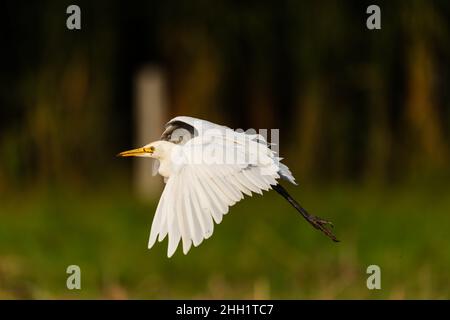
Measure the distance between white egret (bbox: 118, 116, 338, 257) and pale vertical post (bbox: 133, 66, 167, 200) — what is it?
2739mm

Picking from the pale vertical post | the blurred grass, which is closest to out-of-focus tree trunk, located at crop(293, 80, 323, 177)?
the blurred grass

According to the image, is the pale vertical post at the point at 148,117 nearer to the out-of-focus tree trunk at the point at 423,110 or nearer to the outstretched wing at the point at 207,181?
the out-of-focus tree trunk at the point at 423,110

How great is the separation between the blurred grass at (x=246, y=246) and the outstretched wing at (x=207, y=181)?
176 centimetres

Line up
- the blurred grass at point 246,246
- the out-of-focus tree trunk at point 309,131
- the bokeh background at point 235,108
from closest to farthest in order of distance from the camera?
the blurred grass at point 246,246 < the bokeh background at point 235,108 < the out-of-focus tree trunk at point 309,131

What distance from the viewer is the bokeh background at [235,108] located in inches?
154

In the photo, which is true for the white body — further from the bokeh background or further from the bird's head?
the bokeh background

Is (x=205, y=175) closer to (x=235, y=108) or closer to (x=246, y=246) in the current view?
(x=246, y=246)

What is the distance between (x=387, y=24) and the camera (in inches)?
166

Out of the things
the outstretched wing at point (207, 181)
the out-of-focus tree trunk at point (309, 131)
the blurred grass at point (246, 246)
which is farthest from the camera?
the out-of-focus tree trunk at point (309, 131)

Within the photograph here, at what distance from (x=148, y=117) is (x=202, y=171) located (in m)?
2.90

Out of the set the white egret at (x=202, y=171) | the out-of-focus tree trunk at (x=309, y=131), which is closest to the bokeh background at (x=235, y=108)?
the out-of-focus tree trunk at (x=309, y=131)

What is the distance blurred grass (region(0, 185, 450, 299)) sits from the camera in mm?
3332

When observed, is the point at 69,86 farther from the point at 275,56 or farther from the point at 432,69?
the point at 432,69

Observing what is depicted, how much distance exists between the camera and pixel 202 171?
1.29 m
